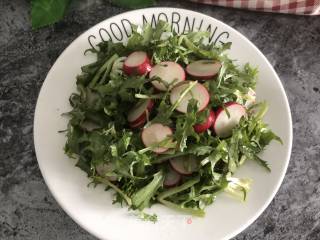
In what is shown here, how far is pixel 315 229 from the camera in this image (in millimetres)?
1210

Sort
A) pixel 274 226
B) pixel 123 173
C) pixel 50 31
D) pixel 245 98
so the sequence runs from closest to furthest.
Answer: pixel 123 173, pixel 245 98, pixel 274 226, pixel 50 31

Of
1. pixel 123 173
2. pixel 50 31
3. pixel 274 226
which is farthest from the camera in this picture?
pixel 50 31

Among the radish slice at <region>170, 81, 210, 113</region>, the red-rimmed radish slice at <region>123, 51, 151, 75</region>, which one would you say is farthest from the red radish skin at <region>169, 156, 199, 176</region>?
the red-rimmed radish slice at <region>123, 51, 151, 75</region>

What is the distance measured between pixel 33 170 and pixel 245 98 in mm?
567

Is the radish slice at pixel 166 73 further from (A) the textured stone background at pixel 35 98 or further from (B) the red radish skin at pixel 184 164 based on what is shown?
(A) the textured stone background at pixel 35 98

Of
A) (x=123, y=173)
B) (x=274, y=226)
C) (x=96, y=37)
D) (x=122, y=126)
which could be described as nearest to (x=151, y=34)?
(x=96, y=37)

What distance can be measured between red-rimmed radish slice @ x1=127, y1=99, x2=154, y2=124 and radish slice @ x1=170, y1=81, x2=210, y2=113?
5cm

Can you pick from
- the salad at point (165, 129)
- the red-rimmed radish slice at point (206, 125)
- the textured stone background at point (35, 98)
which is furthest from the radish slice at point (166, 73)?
the textured stone background at point (35, 98)

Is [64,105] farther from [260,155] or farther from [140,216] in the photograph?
[260,155]

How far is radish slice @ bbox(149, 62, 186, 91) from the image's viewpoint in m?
1.04

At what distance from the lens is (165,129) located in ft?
3.27

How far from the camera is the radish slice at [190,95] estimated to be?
100cm

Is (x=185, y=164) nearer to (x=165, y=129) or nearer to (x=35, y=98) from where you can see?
(x=165, y=129)

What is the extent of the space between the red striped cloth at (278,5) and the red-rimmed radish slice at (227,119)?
46 cm
